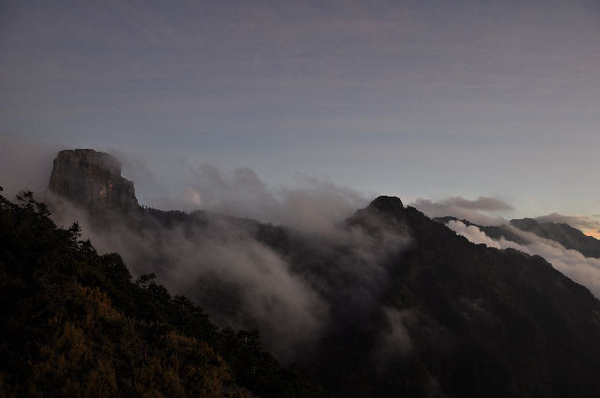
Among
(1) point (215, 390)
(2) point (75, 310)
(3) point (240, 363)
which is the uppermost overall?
(2) point (75, 310)

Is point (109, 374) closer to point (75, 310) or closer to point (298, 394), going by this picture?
point (75, 310)

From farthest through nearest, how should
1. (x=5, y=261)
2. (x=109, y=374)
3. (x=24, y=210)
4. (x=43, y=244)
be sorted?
(x=24, y=210) → (x=43, y=244) → (x=5, y=261) → (x=109, y=374)

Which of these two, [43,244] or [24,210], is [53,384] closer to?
[43,244]

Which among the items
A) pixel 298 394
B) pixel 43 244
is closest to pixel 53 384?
pixel 43 244

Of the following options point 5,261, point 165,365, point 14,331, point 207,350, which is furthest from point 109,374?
point 5,261

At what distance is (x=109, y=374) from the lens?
18781 mm

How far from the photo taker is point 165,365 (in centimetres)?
2209

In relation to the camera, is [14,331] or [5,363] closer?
[5,363]

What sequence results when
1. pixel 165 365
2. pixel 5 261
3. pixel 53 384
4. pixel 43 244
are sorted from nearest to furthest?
pixel 53 384 < pixel 165 365 < pixel 5 261 < pixel 43 244

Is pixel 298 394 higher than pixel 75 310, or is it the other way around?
pixel 75 310

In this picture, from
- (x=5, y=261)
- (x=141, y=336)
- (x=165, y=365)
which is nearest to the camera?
(x=165, y=365)

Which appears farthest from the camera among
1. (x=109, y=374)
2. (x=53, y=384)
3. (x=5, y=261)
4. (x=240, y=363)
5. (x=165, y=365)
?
(x=240, y=363)

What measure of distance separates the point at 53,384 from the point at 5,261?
20182mm

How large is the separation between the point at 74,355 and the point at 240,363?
116ft
